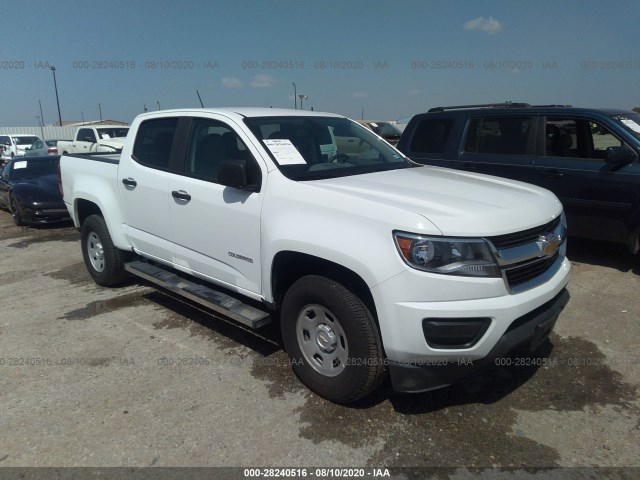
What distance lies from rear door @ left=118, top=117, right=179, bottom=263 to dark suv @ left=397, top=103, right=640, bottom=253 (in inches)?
154

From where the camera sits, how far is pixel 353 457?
2.61 m

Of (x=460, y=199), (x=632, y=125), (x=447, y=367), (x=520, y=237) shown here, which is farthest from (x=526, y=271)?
(x=632, y=125)

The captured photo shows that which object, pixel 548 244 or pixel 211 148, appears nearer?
pixel 548 244

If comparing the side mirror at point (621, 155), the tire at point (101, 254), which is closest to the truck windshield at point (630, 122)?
the side mirror at point (621, 155)

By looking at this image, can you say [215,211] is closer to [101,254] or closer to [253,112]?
[253,112]

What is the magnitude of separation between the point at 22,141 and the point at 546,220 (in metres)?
29.2

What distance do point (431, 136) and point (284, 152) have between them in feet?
13.3

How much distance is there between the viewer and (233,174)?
3.21 meters

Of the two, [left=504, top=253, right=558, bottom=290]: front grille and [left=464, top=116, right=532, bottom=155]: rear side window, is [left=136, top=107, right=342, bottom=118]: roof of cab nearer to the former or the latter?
[left=504, top=253, right=558, bottom=290]: front grille

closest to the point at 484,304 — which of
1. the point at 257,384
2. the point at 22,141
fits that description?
the point at 257,384

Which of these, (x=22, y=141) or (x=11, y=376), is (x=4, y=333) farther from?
(x=22, y=141)

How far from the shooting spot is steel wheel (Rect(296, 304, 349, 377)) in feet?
9.63

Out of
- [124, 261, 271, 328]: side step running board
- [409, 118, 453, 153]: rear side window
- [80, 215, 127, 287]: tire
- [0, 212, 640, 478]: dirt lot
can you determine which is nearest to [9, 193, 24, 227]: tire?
[80, 215, 127, 287]: tire

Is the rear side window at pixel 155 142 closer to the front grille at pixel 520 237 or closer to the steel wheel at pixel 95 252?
the steel wheel at pixel 95 252
